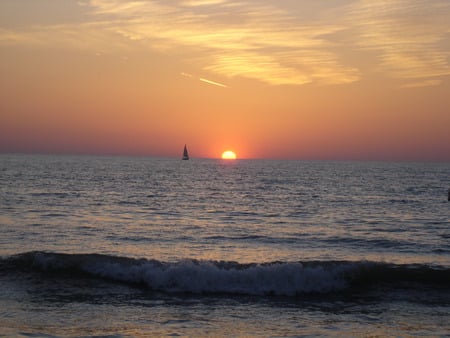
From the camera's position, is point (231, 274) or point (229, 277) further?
point (231, 274)

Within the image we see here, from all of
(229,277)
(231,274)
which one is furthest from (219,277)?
(231,274)

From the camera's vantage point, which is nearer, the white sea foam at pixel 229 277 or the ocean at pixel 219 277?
the ocean at pixel 219 277

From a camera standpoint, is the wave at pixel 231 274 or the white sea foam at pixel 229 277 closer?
the white sea foam at pixel 229 277

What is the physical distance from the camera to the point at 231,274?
18359 millimetres

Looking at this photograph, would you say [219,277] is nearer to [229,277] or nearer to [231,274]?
[229,277]

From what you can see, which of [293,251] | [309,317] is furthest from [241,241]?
[309,317]

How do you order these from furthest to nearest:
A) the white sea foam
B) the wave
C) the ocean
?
1. the wave
2. the white sea foam
3. the ocean

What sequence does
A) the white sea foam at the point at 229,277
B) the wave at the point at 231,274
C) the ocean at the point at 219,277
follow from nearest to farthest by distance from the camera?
the ocean at the point at 219,277 < the white sea foam at the point at 229,277 < the wave at the point at 231,274

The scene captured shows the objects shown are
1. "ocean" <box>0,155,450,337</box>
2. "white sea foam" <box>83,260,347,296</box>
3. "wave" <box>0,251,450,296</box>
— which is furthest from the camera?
"wave" <box>0,251,450,296</box>

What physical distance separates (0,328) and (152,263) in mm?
7486

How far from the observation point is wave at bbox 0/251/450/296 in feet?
58.2

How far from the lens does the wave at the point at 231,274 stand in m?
17.8

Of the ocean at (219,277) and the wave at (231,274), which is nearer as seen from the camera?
the ocean at (219,277)

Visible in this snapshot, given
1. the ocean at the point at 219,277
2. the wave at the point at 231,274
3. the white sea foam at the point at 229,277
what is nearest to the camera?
the ocean at the point at 219,277
